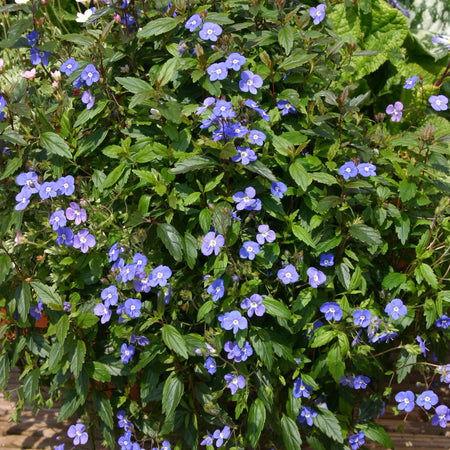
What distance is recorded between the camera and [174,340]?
6.47 ft

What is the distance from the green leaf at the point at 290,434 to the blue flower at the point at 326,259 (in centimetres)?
58

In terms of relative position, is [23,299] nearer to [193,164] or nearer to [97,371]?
[97,371]

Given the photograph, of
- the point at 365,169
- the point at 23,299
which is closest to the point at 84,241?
the point at 23,299

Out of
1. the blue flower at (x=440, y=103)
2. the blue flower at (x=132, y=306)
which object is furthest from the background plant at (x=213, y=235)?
the blue flower at (x=440, y=103)

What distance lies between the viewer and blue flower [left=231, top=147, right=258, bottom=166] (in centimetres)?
194

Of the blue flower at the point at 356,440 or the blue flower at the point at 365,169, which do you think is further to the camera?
the blue flower at the point at 356,440

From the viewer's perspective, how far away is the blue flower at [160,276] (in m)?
1.96

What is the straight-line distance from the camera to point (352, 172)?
204cm

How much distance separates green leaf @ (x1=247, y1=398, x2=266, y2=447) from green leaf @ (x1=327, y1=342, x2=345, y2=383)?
274mm

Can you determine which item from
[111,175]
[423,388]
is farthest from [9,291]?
[423,388]

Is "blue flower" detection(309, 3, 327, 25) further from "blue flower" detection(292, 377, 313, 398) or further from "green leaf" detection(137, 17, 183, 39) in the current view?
"blue flower" detection(292, 377, 313, 398)

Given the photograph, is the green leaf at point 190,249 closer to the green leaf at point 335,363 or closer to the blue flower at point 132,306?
the blue flower at point 132,306

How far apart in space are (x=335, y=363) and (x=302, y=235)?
47 centimetres

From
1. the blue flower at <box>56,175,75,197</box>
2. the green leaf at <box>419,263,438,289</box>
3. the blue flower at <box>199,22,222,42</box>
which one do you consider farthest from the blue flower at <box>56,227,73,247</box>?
the green leaf at <box>419,263,438,289</box>
